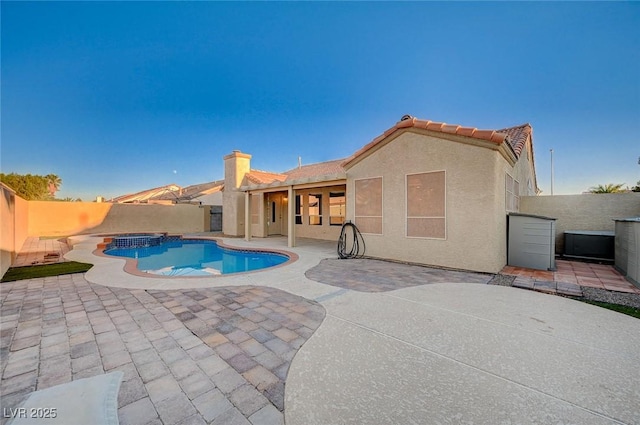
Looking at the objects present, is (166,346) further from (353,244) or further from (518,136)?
(518,136)

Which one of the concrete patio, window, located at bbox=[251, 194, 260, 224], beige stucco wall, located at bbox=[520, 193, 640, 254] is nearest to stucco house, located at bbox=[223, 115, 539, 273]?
beige stucco wall, located at bbox=[520, 193, 640, 254]

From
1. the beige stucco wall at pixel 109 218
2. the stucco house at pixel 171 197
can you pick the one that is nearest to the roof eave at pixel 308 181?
the beige stucco wall at pixel 109 218

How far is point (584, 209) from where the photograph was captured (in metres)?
10.1

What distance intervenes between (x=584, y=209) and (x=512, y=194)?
342 cm

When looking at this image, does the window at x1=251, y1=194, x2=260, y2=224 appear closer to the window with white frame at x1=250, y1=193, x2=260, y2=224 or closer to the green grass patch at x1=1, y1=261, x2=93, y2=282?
the window with white frame at x1=250, y1=193, x2=260, y2=224

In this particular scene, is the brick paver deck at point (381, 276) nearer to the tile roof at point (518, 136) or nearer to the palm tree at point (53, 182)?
the tile roof at point (518, 136)

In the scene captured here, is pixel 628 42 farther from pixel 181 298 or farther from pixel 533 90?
pixel 181 298

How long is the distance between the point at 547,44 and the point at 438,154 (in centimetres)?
858

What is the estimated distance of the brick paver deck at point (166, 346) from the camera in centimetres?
228

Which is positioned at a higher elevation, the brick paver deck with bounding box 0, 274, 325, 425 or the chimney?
the chimney

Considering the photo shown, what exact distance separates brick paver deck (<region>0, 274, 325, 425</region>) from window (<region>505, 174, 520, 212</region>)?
26.4 ft

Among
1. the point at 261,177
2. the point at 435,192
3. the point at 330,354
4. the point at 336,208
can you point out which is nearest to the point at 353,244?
the point at 435,192

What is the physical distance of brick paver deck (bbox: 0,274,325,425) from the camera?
2283 mm

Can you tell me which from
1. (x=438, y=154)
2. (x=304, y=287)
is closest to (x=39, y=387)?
(x=304, y=287)
